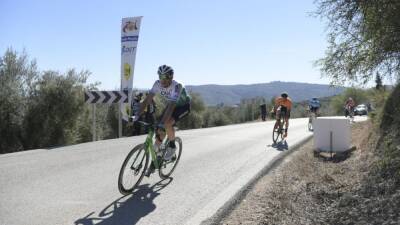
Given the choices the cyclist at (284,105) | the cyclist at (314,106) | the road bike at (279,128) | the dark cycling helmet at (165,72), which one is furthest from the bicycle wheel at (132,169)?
the cyclist at (314,106)

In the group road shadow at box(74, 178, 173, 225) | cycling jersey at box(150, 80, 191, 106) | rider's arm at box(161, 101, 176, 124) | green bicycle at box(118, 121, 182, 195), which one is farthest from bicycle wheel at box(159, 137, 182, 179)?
cycling jersey at box(150, 80, 191, 106)

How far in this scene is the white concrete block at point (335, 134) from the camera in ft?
39.9

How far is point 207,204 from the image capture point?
6852mm

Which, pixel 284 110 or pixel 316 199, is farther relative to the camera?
pixel 284 110

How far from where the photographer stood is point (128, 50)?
20.1 metres

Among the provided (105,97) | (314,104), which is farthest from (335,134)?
(314,104)

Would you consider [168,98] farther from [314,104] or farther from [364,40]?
[314,104]

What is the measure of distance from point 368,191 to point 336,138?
5.53 metres

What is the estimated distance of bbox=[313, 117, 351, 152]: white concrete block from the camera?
12.2 metres

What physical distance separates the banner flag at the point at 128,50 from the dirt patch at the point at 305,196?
35.9ft

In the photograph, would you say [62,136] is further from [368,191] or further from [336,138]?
[368,191]

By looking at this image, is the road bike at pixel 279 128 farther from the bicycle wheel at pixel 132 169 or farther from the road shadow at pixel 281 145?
the bicycle wheel at pixel 132 169

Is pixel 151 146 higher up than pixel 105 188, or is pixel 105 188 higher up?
pixel 151 146

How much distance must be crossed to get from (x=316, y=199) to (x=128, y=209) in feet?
9.24
